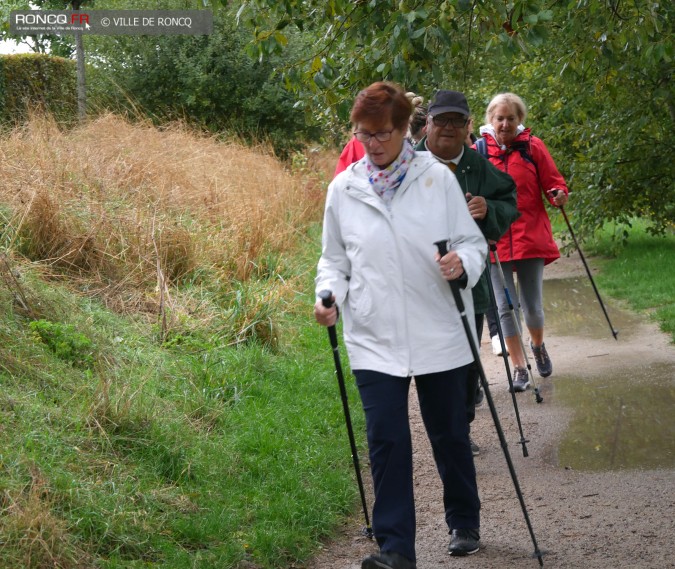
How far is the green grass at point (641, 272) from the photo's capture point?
11.7m

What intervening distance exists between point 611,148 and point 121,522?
10.4 m

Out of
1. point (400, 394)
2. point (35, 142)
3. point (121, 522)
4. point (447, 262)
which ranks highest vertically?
point (35, 142)

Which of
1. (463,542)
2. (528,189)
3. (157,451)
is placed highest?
(528,189)

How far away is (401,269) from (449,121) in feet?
4.19

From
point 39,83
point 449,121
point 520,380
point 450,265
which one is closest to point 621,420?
point 520,380

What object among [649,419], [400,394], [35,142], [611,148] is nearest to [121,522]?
[400,394]

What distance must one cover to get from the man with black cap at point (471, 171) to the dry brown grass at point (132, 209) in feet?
11.7

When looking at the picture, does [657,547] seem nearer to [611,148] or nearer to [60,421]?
[60,421]

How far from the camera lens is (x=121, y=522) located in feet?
15.8

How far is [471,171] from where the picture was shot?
5684 millimetres

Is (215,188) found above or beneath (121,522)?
above

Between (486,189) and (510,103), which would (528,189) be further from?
(486,189)

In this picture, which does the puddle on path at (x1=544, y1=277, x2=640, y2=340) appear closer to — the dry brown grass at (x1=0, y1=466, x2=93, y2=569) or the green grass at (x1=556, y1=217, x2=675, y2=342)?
the green grass at (x1=556, y1=217, x2=675, y2=342)

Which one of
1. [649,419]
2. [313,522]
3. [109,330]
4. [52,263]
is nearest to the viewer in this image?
[313,522]
